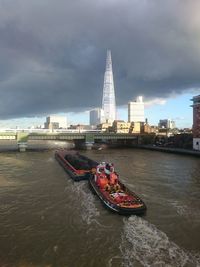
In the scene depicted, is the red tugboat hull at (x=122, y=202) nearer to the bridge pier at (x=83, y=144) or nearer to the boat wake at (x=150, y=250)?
the boat wake at (x=150, y=250)

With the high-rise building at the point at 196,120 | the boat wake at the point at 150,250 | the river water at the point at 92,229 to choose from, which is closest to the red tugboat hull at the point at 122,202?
the river water at the point at 92,229

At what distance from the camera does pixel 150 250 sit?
2552cm

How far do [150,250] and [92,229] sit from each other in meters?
6.85

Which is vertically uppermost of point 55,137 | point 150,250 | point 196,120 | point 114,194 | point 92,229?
point 196,120

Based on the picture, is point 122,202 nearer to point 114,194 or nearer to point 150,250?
point 114,194

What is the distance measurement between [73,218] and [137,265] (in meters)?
12.3

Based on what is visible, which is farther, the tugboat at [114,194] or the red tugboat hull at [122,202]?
the tugboat at [114,194]

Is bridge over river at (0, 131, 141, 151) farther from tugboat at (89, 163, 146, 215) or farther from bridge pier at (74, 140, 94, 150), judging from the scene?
tugboat at (89, 163, 146, 215)

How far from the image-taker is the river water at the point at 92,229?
79.2 feet

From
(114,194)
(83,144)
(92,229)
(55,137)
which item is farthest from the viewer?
(83,144)

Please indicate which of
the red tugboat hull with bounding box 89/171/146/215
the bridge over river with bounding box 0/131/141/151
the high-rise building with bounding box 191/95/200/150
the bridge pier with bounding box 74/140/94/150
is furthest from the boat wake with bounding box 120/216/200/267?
the bridge pier with bounding box 74/140/94/150

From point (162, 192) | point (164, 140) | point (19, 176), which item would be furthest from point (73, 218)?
point (164, 140)

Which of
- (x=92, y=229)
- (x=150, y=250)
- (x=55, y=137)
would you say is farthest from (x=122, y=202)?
(x=55, y=137)

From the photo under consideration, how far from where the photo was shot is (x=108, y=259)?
24062mm
